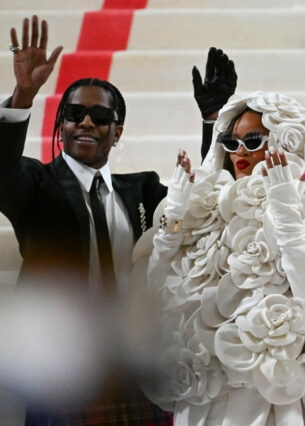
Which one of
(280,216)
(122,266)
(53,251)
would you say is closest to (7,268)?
(53,251)

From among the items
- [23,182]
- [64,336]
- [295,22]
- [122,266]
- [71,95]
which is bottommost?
[64,336]

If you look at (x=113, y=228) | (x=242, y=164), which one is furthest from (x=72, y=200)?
(x=242, y=164)

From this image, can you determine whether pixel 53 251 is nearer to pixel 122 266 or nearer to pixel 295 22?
pixel 122 266

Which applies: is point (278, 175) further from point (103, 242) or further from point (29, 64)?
point (29, 64)

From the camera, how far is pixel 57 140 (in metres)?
2.42

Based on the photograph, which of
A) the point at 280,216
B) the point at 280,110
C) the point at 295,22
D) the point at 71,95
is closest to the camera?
the point at 280,216

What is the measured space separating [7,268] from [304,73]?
34.7 inches

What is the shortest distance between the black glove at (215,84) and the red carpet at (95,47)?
24 centimetres

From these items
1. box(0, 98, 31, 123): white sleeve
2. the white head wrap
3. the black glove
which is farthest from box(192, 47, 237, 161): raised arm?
box(0, 98, 31, 123): white sleeve

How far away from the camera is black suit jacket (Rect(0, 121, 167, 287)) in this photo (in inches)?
92.0

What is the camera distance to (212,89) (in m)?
2.46

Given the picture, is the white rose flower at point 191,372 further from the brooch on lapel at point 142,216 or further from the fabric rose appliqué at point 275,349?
the brooch on lapel at point 142,216

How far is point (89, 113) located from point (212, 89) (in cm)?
31

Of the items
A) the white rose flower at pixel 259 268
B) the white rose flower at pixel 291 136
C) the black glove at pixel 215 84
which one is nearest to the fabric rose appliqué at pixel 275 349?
the white rose flower at pixel 259 268
